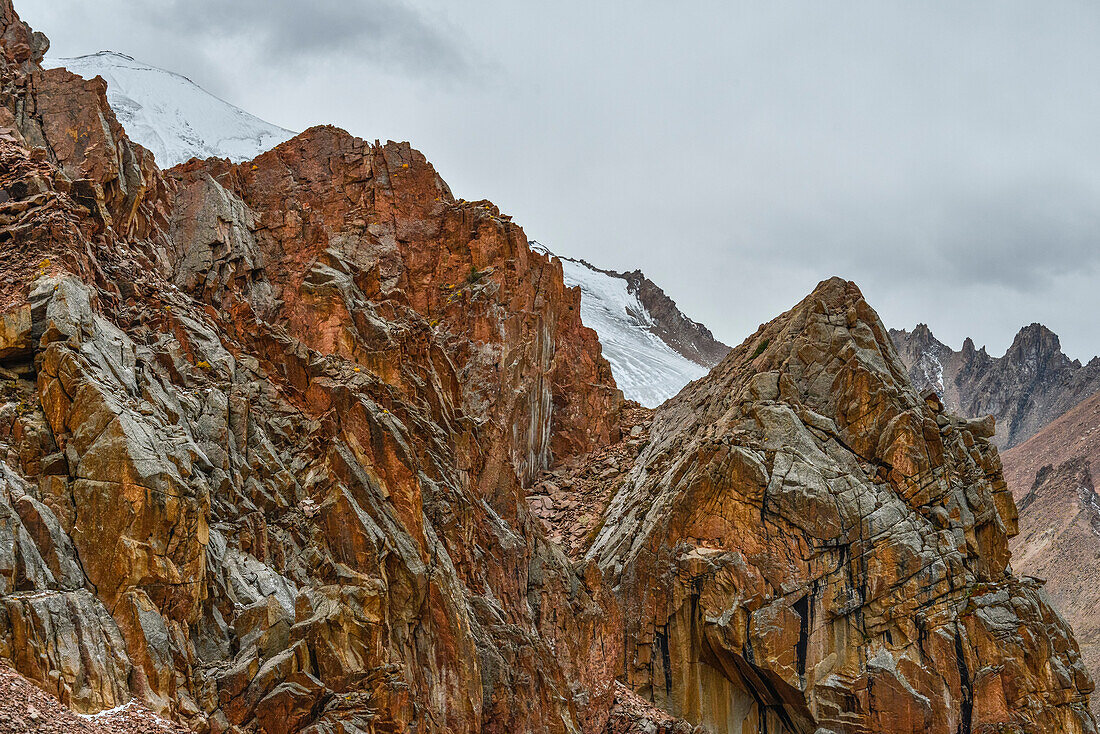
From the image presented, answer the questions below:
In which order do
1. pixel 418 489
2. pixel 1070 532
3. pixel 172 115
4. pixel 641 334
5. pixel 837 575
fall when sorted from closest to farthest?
pixel 418 489, pixel 837 575, pixel 172 115, pixel 641 334, pixel 1070 532

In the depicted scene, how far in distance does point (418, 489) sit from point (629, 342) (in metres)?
49.8

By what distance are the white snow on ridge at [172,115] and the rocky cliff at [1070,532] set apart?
64.9 m

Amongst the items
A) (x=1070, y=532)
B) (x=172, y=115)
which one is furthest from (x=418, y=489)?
(x=1070, y=532)

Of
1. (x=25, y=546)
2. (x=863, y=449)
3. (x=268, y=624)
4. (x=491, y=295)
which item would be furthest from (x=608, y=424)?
(x=25, y=546)

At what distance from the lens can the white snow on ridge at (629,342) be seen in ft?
201

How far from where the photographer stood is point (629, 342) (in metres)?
70.8

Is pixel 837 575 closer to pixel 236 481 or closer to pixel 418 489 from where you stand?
pixel 418 489

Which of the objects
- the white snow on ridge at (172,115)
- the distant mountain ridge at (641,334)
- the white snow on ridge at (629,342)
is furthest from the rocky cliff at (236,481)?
the white snow on ridge at (629,342)

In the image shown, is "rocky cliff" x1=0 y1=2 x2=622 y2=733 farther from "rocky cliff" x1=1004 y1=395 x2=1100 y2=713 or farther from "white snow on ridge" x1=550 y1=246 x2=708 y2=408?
"rocky cliff" x1=1004 y1=395 x2=1100 y2=713

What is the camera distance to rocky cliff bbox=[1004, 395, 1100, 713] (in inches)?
2805

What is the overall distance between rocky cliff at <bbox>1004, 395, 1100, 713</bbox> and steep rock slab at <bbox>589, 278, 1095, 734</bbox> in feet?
114

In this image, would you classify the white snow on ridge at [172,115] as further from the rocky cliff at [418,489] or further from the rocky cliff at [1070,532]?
the rocky cliff at [1070,532]

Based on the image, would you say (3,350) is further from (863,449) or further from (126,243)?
(863,449)

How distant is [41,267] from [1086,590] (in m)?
76.7
